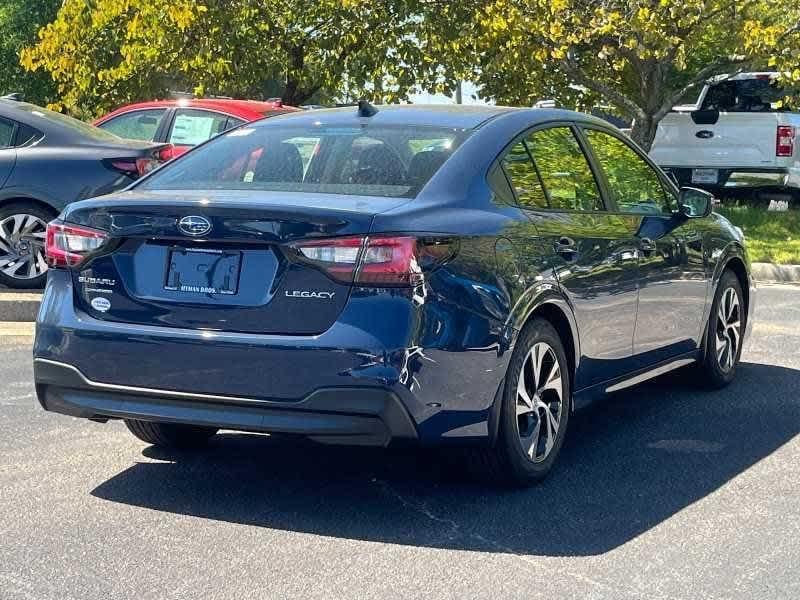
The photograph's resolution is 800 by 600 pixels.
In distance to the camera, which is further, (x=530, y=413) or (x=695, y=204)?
(x=695, y=204)

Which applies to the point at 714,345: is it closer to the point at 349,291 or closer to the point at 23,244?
the point at 349,291

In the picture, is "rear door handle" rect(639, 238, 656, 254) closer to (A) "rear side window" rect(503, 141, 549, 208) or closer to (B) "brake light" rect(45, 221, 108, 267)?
(A) "rear side window" rect(503, 141, 549, 208)

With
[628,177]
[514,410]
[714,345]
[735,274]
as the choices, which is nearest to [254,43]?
[735,274]

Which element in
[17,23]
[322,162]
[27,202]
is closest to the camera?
[322,162]

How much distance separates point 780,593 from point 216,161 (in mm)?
2866

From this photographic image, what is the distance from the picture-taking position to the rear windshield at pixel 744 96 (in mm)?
20031

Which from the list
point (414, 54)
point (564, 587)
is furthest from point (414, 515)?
point (414, 54)

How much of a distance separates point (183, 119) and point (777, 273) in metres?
5.81

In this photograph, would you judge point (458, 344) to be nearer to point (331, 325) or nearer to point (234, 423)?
point (331, 325)

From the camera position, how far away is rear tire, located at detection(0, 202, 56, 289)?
34.9ft

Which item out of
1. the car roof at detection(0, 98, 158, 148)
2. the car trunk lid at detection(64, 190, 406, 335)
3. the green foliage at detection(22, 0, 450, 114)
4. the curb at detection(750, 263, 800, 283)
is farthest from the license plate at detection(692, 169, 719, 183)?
the car trunk lid at detection(64, 190, 406, 335)

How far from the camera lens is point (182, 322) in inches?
201

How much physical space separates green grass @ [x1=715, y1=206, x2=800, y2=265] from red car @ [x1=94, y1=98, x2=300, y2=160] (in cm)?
503

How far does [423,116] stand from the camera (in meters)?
6.11
